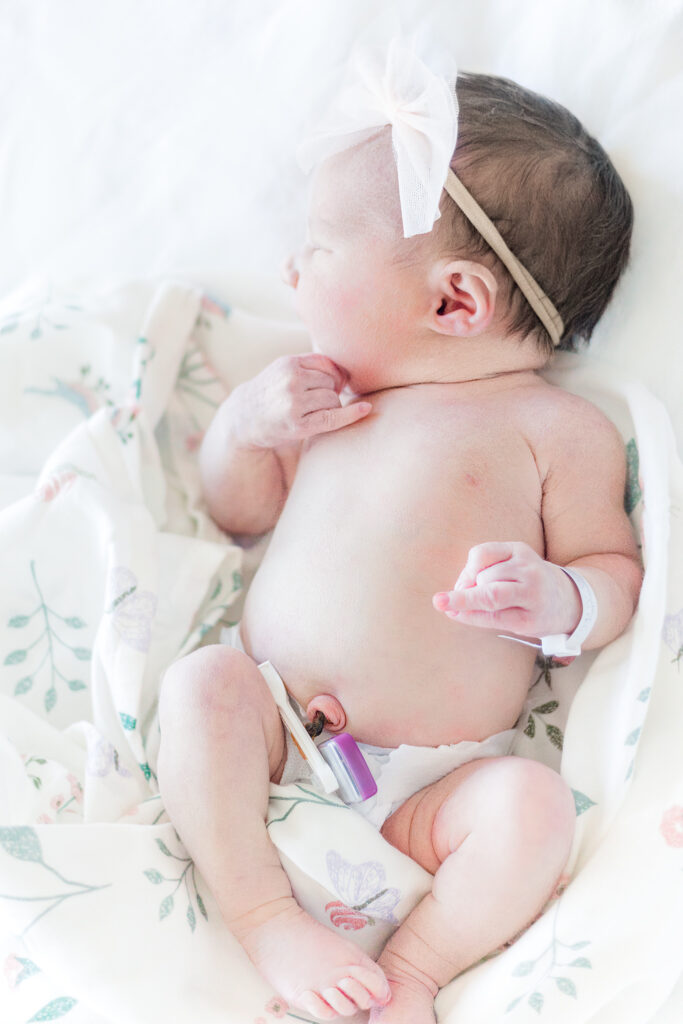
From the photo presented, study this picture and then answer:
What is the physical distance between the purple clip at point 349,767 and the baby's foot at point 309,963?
144mm

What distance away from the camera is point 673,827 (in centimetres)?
104

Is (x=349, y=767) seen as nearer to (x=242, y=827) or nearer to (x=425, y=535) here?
(x=242, y=827)

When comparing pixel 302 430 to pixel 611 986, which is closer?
pixel 611 986

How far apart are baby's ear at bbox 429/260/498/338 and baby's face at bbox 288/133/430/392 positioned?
1.2 inches

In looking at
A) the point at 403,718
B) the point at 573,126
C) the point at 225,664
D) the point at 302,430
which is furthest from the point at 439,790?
the point at 573,126

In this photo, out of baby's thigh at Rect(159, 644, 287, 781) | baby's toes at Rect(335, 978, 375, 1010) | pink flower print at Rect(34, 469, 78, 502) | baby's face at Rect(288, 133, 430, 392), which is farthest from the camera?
pink flower print at Rect(34, 469, 78, 502)

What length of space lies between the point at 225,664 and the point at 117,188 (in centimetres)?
Answer: 90

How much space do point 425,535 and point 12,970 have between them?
68cm

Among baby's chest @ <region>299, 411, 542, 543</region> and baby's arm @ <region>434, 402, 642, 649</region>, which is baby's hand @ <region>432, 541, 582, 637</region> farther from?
baby's chest @ <region>299, 411, 542, 543</region>

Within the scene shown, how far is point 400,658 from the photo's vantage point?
1156 millimetres

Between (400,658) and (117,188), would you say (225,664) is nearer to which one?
(400,658)

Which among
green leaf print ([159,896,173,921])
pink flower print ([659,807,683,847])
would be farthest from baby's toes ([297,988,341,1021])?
pink flower print ([659,807,683,847])

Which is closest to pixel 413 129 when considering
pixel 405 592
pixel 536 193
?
pixel 536 193

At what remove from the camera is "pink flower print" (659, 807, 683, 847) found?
1.04 meters
